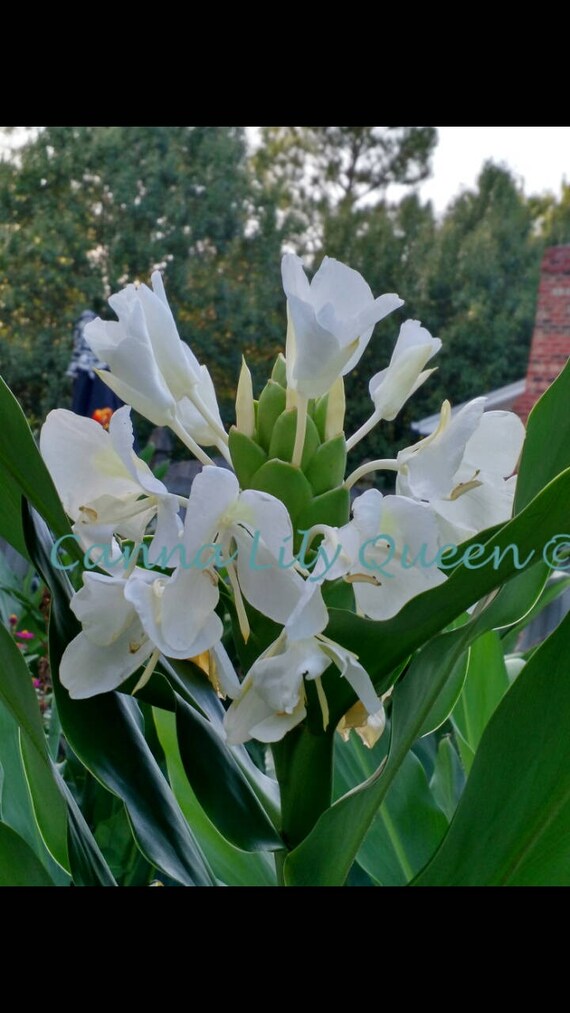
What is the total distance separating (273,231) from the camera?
476 inches

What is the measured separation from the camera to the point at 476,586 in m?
0.33

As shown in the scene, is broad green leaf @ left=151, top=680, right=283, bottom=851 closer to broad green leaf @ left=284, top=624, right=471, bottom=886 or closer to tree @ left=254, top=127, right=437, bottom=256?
broad green leaf @ left=284, top=624, right=471, bottom=886

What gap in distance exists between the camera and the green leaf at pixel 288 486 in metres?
0.38

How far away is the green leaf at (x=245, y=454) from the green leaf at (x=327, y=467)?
0.02 meters

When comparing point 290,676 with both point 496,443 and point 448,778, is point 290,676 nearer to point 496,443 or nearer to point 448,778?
point 496,443

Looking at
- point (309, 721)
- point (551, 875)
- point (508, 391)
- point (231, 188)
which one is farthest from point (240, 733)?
point (231, 188)

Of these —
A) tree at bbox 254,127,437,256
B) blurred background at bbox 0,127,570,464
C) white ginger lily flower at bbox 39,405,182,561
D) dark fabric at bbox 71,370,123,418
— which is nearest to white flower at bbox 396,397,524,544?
white ginger lily flower at bbox 39,405,182,561

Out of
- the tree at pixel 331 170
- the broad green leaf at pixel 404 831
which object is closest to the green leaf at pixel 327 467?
the broad green leaf at pixel 404 831

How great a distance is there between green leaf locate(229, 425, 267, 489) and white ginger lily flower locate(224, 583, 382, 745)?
0.25ft

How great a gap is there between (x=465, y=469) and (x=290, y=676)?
0.13 m

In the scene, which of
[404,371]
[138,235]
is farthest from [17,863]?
[138,235]

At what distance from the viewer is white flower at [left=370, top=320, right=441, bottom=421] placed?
0.42m
